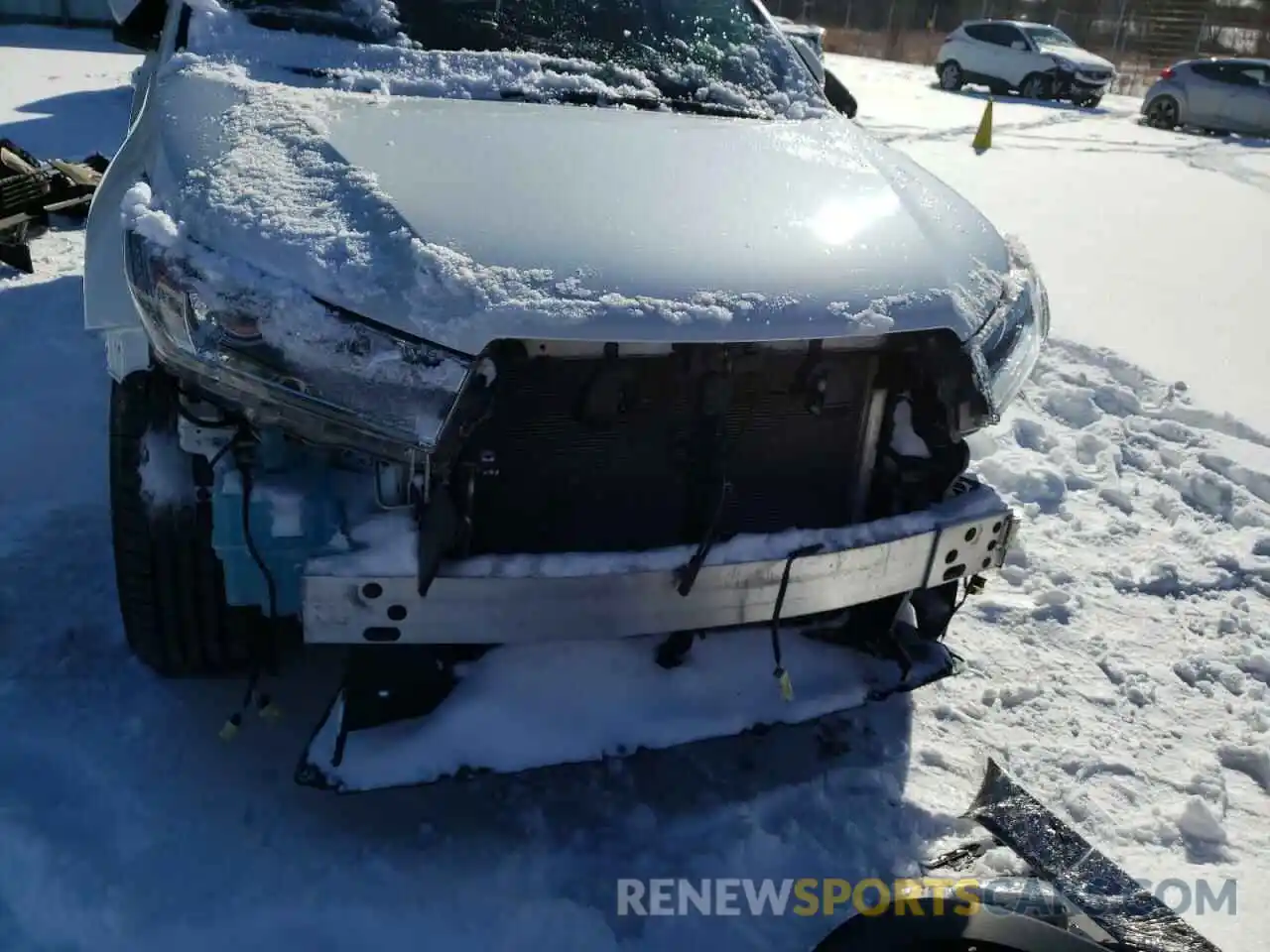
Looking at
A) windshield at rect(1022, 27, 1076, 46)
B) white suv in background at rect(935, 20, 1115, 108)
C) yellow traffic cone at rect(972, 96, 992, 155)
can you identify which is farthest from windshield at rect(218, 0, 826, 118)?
windshield at rect(1022, 27, 1076, 46)

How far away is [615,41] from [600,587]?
1.93m

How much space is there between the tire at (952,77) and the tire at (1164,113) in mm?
3948

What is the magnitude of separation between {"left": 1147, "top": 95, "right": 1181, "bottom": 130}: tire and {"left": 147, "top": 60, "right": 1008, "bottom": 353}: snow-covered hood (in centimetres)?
1664

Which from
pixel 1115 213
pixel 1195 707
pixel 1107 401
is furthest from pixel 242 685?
pixel 1115 213

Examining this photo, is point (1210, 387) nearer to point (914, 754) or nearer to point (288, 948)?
point (914, 754)

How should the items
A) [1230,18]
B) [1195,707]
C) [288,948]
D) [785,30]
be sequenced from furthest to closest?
1. [1230,18]
2. [785,30]
3. [1195,707]
4. [288,948]

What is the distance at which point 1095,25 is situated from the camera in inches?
1261

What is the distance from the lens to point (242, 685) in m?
2.67

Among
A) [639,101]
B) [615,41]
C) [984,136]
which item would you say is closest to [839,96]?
[615,41]

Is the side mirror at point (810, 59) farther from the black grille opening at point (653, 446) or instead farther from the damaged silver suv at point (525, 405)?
the black grille opening at point (653, 446)

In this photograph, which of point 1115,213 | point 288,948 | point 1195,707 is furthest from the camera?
point 1115,213

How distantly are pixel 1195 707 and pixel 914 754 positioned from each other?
93 centimetres

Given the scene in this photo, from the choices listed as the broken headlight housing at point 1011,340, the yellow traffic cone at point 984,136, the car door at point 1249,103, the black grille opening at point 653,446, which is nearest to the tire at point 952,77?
the car door at point 1249,103

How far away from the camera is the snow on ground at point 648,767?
2.13 meters
